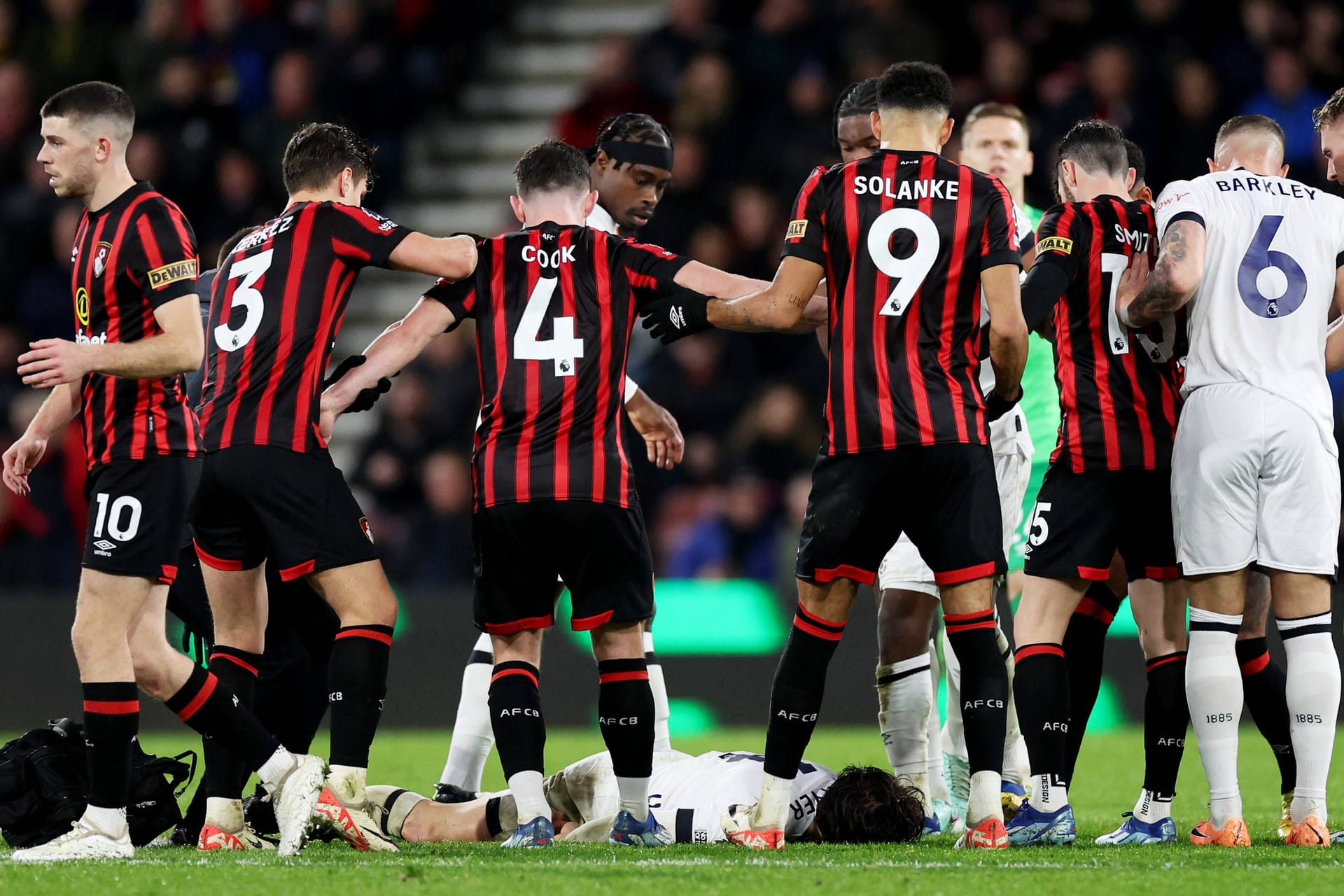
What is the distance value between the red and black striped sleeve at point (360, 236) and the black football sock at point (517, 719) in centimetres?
132

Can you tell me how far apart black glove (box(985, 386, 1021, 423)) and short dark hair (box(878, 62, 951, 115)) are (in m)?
0.88

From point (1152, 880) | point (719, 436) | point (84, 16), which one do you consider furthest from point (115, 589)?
point (84, 16)

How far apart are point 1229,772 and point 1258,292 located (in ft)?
4.80

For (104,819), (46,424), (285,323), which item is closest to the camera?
(104,819)

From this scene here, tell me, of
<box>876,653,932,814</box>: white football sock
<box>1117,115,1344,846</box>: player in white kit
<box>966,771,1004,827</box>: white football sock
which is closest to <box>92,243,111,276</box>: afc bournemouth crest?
<box>876,653,932,814</box>: white football sock

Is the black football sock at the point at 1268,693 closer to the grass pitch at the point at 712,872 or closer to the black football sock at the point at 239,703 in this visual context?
the grass pitch at the point at 712,872

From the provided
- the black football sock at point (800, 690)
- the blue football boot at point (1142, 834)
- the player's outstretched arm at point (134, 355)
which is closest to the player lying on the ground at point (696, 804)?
the black football sock at point (800, 690)

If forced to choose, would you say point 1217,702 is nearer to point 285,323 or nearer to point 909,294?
point 909,294

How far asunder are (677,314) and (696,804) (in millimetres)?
1547

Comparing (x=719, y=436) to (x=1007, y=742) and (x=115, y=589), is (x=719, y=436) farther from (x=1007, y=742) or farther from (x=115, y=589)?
(x=115, y=589)

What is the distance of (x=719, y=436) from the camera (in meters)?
10.8

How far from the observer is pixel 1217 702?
5.11m

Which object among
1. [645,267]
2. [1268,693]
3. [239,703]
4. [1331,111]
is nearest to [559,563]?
[645,267]

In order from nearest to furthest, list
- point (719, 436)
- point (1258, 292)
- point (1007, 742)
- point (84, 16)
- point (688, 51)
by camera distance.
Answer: point (1258, 292) → point (1007, 742) → point (719, 436) → point (688, 51) → point (84, 16)
